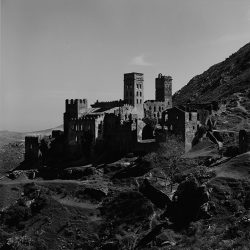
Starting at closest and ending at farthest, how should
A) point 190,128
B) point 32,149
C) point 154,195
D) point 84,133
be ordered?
1. point 154,195
2. point 190,128
3. point 84,133
4. point 32,149

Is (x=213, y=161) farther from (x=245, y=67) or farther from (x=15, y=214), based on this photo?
(x=245, y=67)

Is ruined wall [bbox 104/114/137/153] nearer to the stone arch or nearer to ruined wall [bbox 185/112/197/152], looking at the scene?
the stone arch

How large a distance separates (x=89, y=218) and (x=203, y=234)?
998 inches

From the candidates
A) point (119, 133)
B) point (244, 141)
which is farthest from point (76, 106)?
point (244, 141)

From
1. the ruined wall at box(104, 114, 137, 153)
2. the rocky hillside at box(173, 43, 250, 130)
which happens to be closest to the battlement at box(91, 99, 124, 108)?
the ruined wall at box(104, 114, 137, 153)

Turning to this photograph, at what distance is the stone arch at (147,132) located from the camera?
107m

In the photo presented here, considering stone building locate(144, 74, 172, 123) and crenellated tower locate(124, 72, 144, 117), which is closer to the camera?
crenellated tower locate(124, 72, 144, 117)

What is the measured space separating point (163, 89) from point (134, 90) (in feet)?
43.1

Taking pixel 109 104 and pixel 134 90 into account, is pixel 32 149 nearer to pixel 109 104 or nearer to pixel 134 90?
pixel 109 104

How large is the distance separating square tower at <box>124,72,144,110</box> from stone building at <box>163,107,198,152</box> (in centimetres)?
2434

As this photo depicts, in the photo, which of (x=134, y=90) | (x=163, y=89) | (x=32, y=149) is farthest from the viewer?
(x=163, y=89)

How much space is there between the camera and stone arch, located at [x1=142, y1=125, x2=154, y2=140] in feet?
351

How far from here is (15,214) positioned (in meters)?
87.6

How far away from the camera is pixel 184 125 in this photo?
100 meters
